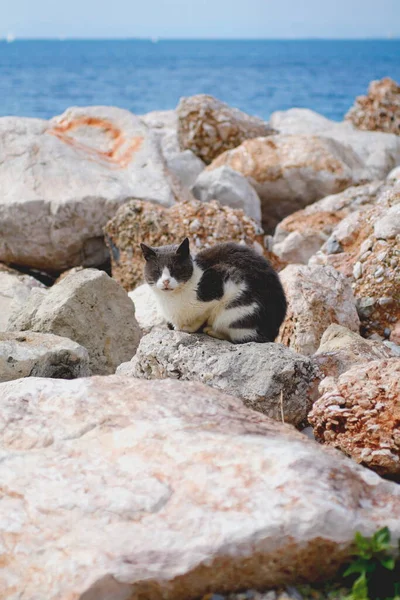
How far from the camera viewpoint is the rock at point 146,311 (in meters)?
5.79

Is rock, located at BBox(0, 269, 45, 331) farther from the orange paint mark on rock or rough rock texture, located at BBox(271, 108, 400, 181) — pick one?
rough rock texture, located at BBox(271, 108, 400, 181)

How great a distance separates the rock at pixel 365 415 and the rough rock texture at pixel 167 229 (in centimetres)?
345

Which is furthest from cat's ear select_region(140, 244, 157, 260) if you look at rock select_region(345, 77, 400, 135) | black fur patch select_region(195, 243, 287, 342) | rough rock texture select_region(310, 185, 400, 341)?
rock select_region(345, 77, 400, 135)

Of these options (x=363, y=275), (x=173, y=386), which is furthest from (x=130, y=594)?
(x=363, y=275)

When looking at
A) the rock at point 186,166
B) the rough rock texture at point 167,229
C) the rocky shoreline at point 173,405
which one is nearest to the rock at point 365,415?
the rocky shoreline at point 173,405

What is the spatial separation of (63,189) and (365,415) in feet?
17.3

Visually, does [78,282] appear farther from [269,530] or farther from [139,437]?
[269,530]

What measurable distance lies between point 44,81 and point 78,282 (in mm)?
46614

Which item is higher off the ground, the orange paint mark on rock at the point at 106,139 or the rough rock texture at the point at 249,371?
the orange paint mark on rock at the point at 106,139

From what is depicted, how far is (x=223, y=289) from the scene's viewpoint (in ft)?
14.9

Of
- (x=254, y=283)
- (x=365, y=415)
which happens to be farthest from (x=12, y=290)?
(x=365, y=415)

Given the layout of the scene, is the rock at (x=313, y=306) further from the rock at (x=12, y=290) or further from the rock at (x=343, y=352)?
the rock at (x=12, y=290)

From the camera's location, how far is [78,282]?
16.6 feet

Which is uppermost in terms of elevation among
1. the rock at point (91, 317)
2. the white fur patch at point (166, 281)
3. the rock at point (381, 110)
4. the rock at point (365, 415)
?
the rock at point (381, 110)
